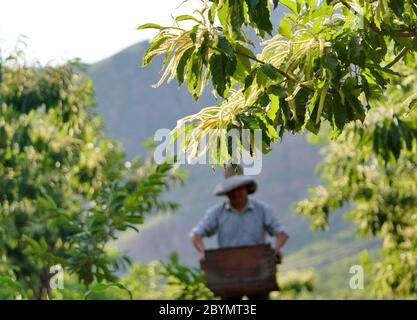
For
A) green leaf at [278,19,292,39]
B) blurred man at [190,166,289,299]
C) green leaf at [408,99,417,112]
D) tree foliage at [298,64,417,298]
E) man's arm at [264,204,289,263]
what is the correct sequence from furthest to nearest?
tree foliage at [298,64,417,298]
blurred man at [190,166,289,299]
man's arm at [264,204,289,263]
green leaf at [408,99,417,112]
green leaf at [278,19,292,39]

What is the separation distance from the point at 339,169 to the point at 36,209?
152 inches

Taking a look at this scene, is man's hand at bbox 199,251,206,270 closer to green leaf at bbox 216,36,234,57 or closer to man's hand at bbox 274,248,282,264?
man's hand at bbox 274,248,282,264

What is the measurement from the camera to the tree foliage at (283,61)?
451 centimetres

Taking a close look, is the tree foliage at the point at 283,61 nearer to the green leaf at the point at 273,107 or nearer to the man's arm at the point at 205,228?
the green leaf at the point at 273,107

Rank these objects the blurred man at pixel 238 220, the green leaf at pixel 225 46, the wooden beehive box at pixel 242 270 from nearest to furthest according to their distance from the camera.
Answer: the green leaf at pixel 225 46
the wooden beehive box at pixel 242 270
the blurred man at pixel 238 220

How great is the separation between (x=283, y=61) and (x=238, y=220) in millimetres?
5719

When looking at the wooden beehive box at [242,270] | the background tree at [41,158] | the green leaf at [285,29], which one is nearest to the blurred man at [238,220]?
the wooden beehive box at [242,270]

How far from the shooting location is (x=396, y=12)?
4.57m

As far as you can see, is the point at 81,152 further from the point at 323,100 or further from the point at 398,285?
the point at 323,100

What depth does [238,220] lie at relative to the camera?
1037 centimetres

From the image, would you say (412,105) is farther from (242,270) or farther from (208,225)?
(208,225)

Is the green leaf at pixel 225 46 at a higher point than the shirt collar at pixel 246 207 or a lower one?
lower

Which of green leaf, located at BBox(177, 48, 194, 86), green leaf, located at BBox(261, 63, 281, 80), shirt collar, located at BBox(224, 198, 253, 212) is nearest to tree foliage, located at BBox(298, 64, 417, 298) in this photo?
shirt collar, located at BBox(224, 198, 253, 212)

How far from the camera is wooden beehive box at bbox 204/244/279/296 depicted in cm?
992
